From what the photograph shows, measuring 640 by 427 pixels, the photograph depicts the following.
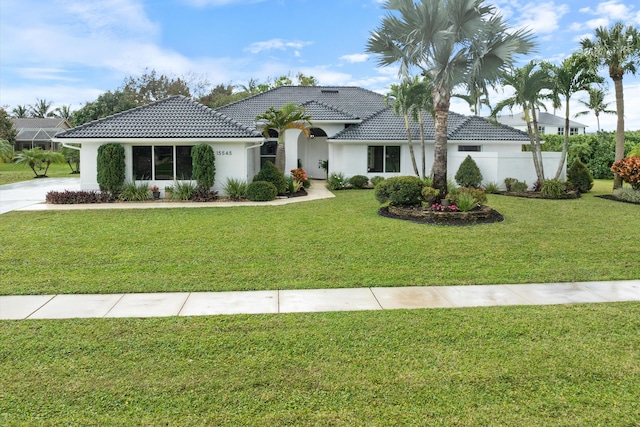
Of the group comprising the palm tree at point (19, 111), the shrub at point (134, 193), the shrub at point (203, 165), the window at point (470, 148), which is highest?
the palm tree at point (19, 111)

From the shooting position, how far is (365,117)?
2734 cm

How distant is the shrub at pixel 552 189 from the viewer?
1930cm

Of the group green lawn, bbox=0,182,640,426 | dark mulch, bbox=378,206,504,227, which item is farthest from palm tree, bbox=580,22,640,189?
green lawn, bbox=0,182,640,426

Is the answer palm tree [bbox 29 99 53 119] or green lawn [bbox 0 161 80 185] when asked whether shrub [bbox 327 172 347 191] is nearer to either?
green lawn [bbox 0 161 80 185]

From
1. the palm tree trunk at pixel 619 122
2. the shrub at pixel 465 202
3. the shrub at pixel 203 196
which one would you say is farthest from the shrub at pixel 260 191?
the palm tree trunk at pixel 619 122

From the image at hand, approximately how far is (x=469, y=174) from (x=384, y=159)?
454cm

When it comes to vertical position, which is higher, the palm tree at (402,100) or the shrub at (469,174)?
the palm tree at (402,100)

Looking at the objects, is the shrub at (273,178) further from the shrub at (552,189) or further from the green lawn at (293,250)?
the shrub at (552,189)

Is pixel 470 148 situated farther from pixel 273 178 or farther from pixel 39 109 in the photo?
pixel 39 109

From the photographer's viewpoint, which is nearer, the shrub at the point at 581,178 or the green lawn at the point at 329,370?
the green lawn at the point at 329,370

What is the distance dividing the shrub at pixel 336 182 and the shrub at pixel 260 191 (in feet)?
16.7

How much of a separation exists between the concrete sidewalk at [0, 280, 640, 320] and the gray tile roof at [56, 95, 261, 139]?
41.0ft

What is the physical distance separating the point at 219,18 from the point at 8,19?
24.9ft

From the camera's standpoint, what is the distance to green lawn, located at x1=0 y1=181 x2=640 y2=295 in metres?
7.86
